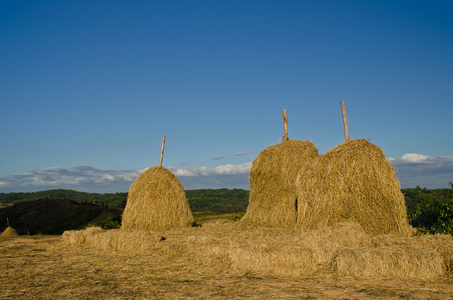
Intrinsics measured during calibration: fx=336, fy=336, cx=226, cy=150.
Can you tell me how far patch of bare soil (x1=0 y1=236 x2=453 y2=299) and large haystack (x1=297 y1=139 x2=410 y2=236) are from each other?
4304mm

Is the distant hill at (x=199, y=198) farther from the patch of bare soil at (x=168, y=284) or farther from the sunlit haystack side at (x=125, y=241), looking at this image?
the patch of bare soil at (x=168, y=284)

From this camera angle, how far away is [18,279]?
8.17m

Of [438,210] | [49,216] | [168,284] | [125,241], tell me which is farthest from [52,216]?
[438,210]

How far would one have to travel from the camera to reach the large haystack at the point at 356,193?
11500 mm

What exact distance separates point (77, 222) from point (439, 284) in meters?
29.1

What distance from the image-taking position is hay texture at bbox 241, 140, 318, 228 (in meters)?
15.9

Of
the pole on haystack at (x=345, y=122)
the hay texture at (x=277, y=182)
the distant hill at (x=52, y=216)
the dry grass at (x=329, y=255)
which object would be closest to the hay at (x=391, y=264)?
the dry grass at (x=329, y=255)

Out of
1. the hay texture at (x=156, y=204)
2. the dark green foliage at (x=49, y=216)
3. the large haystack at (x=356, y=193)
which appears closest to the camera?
the large haystack at (x=356, y=193)

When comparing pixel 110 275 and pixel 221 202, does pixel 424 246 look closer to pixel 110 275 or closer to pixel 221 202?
pixel 110 275

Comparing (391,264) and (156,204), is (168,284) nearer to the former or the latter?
(391,264)

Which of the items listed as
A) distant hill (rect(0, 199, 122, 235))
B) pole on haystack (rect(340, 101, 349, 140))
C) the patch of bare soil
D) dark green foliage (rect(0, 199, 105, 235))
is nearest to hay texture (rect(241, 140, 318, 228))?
pole on haystack (rect(340, 101, 349, 140))

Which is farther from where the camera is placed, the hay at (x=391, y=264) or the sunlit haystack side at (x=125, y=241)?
the sunlit haystack side at (x=125, y=241)

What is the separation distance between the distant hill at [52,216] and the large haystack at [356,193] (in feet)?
65.1

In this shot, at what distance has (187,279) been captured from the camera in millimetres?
7883
